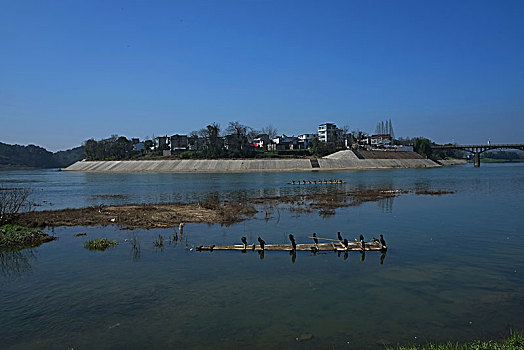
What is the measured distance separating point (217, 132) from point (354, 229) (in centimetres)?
13645

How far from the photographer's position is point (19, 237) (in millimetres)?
23688

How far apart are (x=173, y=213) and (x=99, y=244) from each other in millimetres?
10848

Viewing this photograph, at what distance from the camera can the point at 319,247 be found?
67.1ft

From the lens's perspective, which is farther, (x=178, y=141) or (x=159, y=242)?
(x=178, y=141)

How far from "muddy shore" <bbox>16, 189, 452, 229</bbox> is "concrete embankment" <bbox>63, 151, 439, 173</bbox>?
80715mm

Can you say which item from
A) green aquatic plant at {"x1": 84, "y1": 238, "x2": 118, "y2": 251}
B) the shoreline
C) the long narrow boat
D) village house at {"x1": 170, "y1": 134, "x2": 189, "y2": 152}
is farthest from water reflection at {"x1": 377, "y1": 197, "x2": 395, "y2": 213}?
village house at {"x1": 170, "y1": 134, "x2": 189, "y2": 152}

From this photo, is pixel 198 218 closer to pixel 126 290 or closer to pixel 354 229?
pixel 354 229

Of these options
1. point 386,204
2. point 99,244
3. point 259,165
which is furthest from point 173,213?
point 259,165

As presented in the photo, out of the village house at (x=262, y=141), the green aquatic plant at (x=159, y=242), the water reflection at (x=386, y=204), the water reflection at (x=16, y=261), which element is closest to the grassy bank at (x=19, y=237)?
the water reflection at (x=16, y=261)

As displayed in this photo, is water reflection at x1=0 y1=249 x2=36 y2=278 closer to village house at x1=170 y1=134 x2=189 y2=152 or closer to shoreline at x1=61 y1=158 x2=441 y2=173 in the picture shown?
shoreline at x1=61 y1=158 x2=441 y2=173

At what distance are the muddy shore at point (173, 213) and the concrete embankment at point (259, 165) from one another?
265 ft

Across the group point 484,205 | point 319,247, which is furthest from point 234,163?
point 319,247

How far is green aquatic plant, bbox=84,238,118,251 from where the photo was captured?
72.9ft

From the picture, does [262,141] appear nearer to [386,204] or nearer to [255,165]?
[255,165]
